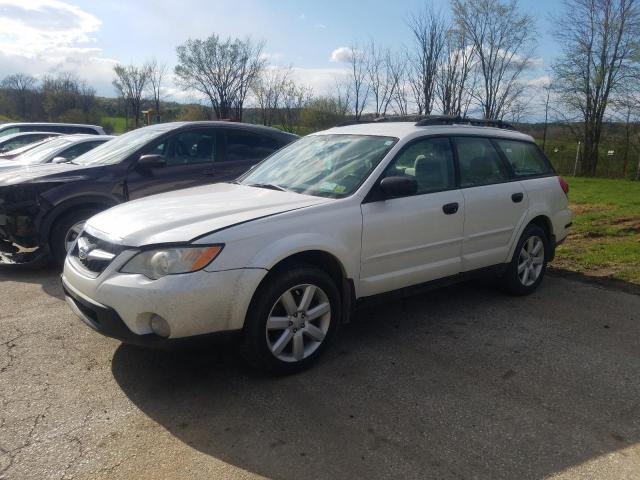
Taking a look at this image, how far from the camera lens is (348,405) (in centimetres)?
311

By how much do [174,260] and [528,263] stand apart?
12.3 ft

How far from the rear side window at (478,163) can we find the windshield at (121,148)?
389 centimetres

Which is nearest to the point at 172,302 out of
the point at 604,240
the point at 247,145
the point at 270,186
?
the point at 270,186

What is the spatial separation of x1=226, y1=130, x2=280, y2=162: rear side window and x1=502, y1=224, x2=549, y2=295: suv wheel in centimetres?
375

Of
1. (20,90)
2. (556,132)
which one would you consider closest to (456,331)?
(556,132)

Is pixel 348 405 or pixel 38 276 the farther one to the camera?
pixel 38 276

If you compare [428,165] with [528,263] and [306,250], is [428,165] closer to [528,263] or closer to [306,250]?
[306,250]

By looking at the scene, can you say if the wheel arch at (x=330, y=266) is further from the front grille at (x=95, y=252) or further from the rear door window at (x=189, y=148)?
the rear door window at (x=189, y=148)

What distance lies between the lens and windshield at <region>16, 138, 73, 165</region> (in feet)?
31.4

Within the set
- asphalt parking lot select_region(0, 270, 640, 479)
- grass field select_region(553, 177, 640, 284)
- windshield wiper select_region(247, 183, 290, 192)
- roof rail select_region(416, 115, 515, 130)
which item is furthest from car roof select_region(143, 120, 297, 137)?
grass field select_region(553, 177, 640, 284)

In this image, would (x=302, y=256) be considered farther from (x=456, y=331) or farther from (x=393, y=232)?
(x=456, y=331)

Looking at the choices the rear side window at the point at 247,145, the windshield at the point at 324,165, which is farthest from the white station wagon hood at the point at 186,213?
the rear side window at the point at 247,145

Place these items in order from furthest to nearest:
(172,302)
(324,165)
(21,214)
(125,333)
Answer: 1. (21,214)
2. (324,165)
3. (125,333)
4. (172,302)

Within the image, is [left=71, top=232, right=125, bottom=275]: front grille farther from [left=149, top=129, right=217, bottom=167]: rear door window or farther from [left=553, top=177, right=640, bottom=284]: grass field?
[left=553, top=177, right=640, bottom=284]: grass field
